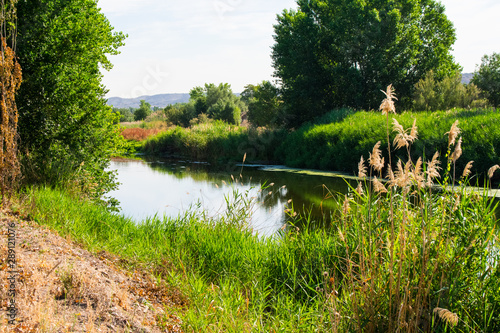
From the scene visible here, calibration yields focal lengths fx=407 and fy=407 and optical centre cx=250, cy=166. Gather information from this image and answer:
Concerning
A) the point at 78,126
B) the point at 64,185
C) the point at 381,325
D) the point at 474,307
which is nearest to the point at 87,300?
the point at 381,325

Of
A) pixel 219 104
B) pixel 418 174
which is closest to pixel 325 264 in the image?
pixel 418 174

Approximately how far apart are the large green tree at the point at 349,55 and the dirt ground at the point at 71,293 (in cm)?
2118

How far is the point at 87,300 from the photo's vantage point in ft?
9.36

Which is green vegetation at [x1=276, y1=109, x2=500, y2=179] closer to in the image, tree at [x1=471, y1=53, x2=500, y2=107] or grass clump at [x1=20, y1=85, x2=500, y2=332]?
grass clump at [x1=20, y1=85, x2=500, y2=332]

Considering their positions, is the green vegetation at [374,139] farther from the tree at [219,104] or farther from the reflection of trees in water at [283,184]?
the tree at [219,104]

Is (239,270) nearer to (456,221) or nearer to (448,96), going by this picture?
(456,221)

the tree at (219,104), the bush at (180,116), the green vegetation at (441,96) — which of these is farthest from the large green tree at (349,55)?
the bush at (180,116)

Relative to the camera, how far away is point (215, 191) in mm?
11250

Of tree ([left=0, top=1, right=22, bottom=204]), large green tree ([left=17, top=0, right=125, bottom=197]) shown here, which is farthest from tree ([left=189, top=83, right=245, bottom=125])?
tree ([left=0, top=1, right=22, bottom=204])

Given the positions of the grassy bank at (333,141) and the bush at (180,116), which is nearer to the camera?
Answer: the grassy bank at (333,141)

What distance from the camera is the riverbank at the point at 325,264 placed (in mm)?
2471

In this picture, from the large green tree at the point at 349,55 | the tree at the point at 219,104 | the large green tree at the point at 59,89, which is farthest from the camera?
the tree at the point at 219,104

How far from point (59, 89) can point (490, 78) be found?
104 ft

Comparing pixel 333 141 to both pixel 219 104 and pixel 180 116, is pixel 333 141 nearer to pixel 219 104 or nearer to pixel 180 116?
pixel 180 116
